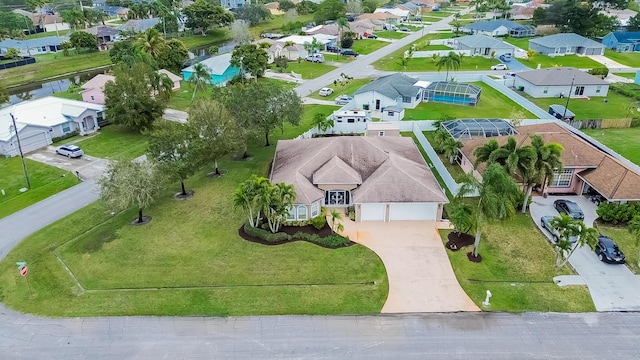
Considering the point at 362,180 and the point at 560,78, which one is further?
the point at 560,78

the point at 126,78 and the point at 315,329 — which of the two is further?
the point at 126,78

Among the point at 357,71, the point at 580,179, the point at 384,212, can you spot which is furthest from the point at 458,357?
the point at 357,71

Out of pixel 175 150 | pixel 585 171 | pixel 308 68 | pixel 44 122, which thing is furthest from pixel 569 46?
pixel 44 122

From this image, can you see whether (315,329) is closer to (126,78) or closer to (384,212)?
(384,212)

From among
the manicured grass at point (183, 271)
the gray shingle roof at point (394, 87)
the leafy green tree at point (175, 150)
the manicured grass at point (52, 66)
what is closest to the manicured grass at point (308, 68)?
the gray shingle roof at point (394, 87)

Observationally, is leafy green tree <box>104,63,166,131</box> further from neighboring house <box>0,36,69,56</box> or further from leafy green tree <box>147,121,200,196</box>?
neighboring house <box>0,36,69,56</box>

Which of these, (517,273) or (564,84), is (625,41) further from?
(517,273)

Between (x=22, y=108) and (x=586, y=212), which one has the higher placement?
(x=22, y=108)
